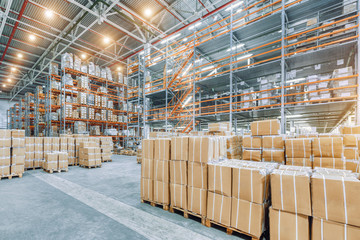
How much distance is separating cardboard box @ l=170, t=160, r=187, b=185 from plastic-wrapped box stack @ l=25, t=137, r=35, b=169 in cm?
827

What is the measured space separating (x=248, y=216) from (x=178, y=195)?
1.43m

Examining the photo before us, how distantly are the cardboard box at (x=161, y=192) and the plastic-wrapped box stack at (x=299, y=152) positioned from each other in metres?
3.22

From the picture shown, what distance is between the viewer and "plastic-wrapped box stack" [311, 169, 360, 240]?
1965 millimetres

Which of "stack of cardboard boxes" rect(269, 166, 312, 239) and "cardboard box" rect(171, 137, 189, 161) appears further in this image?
"cardboard box" rect(171, 137, 189, 161)

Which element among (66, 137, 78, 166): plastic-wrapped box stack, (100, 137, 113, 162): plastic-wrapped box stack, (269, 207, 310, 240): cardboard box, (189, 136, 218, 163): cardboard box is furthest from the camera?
(100, 137, 113, 162): plastic-wrapped box stack

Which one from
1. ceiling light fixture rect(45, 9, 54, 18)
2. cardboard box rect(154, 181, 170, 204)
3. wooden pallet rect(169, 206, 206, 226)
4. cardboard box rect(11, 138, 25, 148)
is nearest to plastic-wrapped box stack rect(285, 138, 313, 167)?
wooden pallet rect(169, 206, 206, 226)

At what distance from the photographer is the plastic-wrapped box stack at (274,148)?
4.52 m

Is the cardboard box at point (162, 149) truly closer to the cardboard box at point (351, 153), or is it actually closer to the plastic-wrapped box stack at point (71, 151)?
the cardboard box at point (351, 153)

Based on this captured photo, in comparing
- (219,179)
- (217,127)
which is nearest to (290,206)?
(219,179)

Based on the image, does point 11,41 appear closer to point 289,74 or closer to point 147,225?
point 147,225

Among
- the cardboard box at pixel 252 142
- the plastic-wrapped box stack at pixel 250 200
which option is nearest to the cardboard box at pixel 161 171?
the plastic-wrapped box stack at pixel 250 200

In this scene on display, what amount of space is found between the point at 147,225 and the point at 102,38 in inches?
622

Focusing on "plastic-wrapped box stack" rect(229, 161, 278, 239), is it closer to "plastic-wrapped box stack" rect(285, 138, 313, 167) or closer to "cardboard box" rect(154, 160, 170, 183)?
"cardboard box" rect(154, 160, 170, 183)

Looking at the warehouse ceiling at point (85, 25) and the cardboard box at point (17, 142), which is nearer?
the cardboard box at point (17, 142)
